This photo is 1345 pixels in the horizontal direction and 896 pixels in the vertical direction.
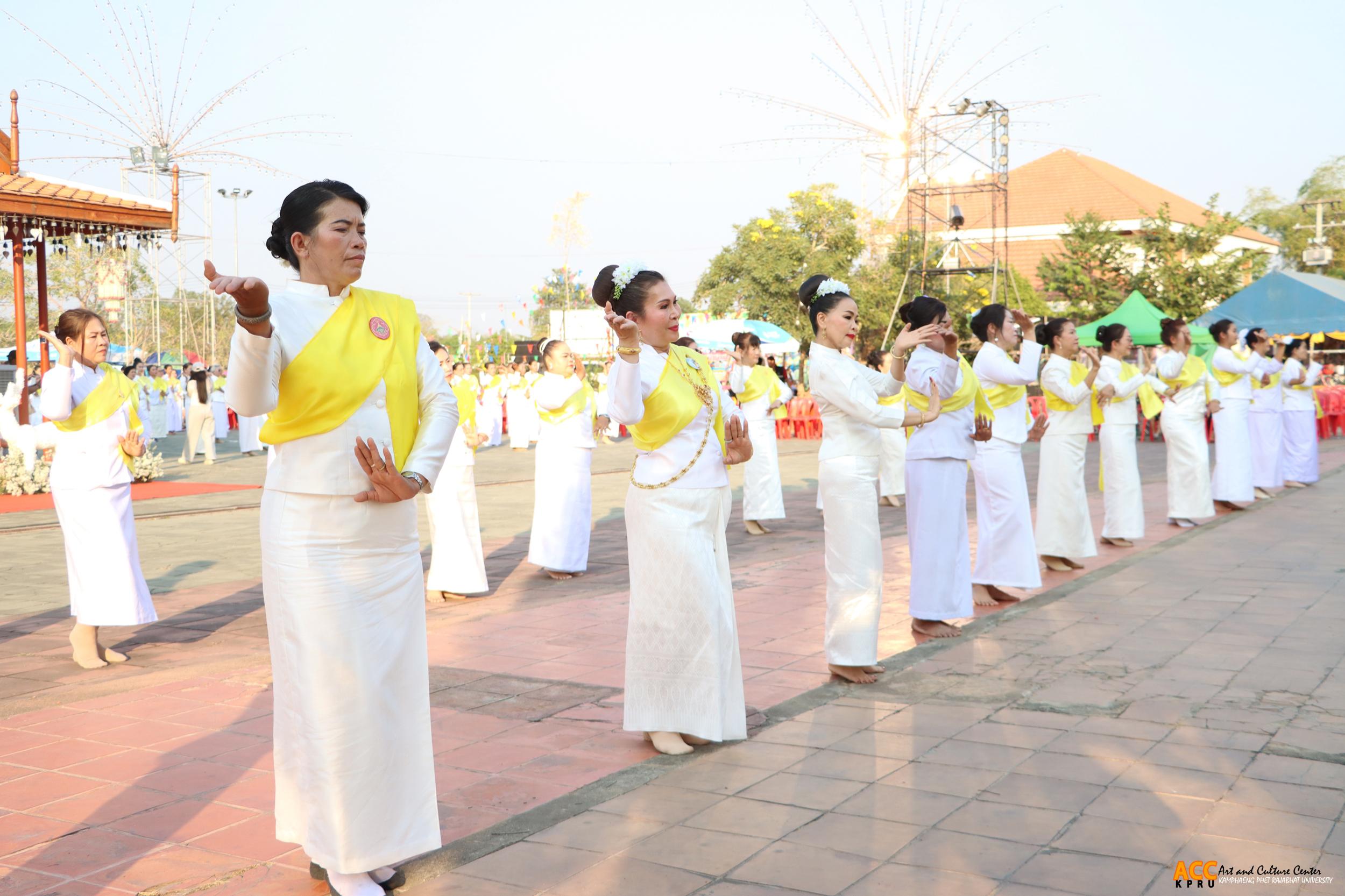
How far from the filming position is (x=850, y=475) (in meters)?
5.61

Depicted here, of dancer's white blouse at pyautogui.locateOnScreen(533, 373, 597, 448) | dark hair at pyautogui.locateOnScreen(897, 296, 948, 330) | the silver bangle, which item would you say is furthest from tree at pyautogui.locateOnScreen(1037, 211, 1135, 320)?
the silver bangle

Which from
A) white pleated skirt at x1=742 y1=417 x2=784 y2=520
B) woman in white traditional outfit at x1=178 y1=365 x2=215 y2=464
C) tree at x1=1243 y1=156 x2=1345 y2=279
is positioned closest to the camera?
white pleated skirt at x1=742 y1=417 x2=784 y2=520

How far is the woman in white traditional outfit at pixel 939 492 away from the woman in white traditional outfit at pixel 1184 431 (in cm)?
519

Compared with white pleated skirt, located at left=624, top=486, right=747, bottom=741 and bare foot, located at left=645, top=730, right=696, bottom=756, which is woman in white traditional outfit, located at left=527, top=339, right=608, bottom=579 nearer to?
white pleated skirt, located at left=624, top=486, right=747, bottom=741

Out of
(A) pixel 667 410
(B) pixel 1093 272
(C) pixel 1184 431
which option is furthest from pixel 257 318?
(B) pixel 1093 272

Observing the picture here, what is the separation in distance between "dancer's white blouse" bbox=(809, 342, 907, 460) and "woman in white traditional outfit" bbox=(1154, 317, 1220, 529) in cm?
624

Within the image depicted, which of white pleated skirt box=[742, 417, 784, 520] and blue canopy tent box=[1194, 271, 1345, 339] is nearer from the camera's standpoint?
white pleated skirt box=[742, 417, 784, 520]

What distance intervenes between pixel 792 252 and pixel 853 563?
2804cm

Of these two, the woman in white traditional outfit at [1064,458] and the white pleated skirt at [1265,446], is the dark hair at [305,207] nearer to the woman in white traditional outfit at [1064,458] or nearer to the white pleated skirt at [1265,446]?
the woman in white traditional outfit at [1064,458]

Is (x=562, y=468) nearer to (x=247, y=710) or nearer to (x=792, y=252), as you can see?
(x=247, y=710)

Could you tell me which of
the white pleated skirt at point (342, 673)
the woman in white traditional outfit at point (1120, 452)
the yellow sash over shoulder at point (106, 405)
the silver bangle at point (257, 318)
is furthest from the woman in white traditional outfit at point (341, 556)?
the woman in white traditional outfit at point (1120, 452)

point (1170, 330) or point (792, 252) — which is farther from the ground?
point (792, 252)

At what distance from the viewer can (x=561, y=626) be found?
7.12 m

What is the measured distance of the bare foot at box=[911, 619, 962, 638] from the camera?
258 inches
